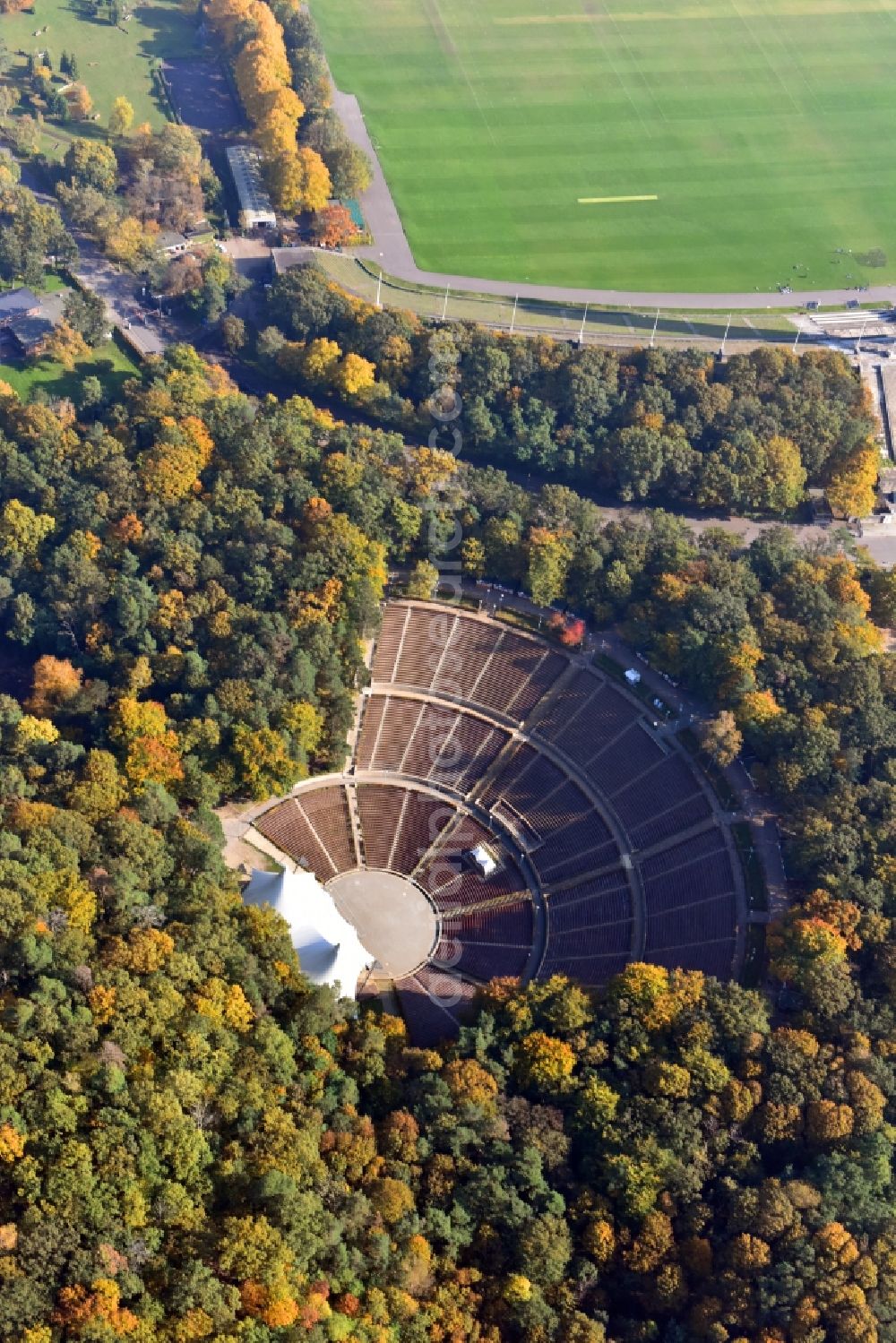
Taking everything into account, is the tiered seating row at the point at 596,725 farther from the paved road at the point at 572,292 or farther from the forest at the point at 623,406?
the paved road at the point at 572,292

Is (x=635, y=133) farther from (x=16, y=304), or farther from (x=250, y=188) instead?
(x=16, y=304)

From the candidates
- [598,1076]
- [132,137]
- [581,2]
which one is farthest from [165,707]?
[581,2]

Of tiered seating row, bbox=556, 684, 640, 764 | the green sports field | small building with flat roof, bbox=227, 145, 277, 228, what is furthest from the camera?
the green sports field

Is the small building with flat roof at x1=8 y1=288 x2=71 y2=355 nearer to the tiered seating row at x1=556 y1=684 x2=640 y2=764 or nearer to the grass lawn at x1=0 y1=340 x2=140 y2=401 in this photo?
the grass lawn at x1=0 y1=340 x2=140 y2=401

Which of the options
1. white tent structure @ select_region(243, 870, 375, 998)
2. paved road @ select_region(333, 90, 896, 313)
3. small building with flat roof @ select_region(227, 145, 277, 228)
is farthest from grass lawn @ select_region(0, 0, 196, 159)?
white tent structure @ select_region(243, 870, 375, 998)

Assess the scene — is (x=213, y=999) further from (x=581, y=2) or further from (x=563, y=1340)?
(x=581, y=2)

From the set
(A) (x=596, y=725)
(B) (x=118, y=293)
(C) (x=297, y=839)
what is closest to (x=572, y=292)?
(B) (x=118, y=293)
